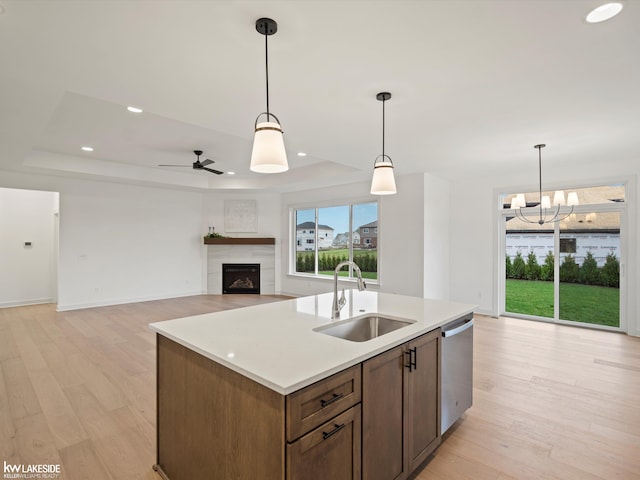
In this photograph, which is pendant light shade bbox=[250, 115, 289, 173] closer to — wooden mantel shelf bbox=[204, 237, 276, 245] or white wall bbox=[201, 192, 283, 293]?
wooden mantel shelf bbox=[204, 237, 276, 245]

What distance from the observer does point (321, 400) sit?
1.29m

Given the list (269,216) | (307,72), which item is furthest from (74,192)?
(307,72)

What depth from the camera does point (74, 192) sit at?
6.20 m

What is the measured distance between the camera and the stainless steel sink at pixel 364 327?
2.07 metres

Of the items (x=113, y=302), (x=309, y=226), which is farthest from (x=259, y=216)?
(x=113, y=302)

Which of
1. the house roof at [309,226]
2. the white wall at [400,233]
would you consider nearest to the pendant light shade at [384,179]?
the white wall at [400,233]

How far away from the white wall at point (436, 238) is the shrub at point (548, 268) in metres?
1.51

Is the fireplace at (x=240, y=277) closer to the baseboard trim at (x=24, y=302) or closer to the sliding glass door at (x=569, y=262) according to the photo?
the baseboard trim at (x=24, y=302)

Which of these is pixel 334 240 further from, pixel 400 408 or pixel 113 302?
pixel 400 408

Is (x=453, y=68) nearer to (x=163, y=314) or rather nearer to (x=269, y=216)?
(x=163, y=314)

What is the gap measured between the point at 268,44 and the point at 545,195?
17.4 feet

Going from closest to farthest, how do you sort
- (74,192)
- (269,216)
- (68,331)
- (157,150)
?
(68,331) < (157,150) < (74,192) < (269,216)

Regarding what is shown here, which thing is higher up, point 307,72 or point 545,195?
point 307,72

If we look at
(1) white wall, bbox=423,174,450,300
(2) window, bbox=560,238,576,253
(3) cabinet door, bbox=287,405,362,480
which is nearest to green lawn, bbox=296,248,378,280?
(1) white wall, bbox=423,174,450,300
